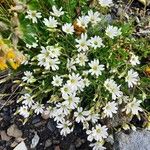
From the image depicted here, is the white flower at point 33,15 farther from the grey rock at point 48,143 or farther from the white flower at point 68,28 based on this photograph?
the grey rock at point 48,143

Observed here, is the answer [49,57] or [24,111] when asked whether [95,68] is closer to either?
[49,57]

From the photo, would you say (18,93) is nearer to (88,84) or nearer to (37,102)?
(37,102)

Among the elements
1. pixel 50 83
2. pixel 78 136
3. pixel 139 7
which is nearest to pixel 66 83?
pixel 50 83

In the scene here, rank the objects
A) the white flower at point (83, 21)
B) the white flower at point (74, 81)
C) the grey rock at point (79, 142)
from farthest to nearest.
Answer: the grey rock at point (79, 142), the white flower at point (83, 21), the white flower at point (74, 81)

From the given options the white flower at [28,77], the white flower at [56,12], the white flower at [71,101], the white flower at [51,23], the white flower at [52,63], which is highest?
the white flower at [56,12]

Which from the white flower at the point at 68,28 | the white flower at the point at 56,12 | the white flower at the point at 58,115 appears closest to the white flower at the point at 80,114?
the white flower at the point at 58,115

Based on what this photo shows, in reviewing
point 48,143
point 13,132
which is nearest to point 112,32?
point 48,143
